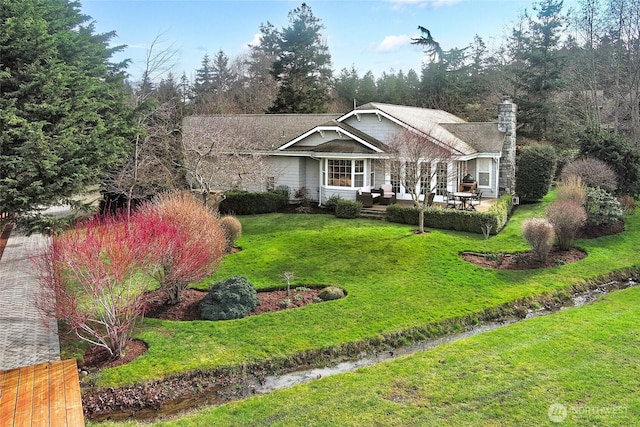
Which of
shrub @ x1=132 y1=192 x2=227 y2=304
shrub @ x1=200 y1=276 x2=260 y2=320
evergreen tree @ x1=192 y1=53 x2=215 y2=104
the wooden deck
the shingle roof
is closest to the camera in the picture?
the wooden deck

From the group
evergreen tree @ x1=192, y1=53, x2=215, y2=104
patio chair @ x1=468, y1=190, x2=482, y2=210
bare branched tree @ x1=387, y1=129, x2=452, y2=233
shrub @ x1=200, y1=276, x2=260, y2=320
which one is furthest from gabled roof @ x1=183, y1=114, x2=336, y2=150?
evergreen tree @ x1=192, y1=53, x2=215, y2=104

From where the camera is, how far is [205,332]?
11.6m

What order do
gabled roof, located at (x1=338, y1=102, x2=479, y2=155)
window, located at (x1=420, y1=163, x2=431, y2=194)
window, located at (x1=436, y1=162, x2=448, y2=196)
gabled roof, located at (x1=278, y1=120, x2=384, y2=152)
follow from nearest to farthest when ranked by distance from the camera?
window, located at (x1=420, y1=163, x2=431, y2=194) < window, located at (x1=436, y1=162, x2=448, y2=196) < gabled roof, located at (x1=338, y1=102, x2=479, y2=155) < gabled roof, located at (x1=278, y1=120, x2=384, y2=152)

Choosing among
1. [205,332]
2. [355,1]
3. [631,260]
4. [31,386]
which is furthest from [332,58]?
[31,386]

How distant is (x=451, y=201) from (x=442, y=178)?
1834mm

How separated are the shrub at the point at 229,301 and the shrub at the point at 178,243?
62cm

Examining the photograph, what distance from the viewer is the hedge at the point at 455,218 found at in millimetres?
19766

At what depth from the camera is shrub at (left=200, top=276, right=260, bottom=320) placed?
41.1 feet

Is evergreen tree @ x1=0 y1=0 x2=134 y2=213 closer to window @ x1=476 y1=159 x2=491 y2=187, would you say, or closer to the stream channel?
the stream channel

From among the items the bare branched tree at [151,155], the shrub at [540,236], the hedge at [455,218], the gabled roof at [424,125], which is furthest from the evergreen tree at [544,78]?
the bare branched tree at [151,155]

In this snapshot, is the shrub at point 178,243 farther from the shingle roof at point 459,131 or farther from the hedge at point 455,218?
the shingle roof at point 459,131

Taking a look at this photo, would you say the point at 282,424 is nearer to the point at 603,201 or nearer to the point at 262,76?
the point at 603,201

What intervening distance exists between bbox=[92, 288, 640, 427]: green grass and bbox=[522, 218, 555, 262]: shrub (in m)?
5.60

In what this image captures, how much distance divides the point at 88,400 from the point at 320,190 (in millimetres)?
17889
